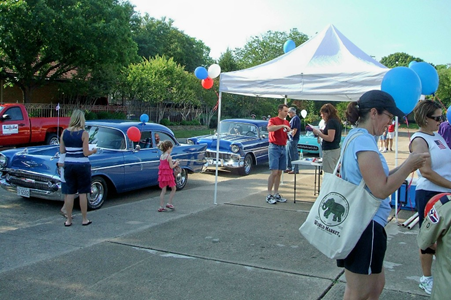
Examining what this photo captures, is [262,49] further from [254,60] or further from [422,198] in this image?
[422,198]

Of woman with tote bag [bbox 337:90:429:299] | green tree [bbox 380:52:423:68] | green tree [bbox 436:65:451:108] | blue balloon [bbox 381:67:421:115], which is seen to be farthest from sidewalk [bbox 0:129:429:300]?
green tree [bbox 380:52:423:68]

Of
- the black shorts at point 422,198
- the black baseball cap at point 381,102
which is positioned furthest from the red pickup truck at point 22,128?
the black baseball cap at point 381,102

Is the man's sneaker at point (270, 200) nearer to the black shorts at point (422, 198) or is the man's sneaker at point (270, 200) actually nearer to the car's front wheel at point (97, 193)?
the car's front wheel at point (97, 193)

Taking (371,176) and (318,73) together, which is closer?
(371,176)

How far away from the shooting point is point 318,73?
6973 mm

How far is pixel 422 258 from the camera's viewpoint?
3.89m

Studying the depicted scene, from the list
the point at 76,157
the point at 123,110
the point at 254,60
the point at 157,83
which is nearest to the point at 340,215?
the point at 76,157

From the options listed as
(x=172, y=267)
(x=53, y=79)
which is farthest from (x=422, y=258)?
(x=53, y=79)

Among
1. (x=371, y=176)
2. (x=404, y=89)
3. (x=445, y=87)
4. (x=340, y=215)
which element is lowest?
(x=340, y=215)

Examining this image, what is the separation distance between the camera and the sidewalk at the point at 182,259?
394 cm

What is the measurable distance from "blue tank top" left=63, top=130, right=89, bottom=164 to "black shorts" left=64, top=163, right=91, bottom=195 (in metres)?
0.08

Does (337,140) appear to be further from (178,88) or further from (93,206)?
(178,88)

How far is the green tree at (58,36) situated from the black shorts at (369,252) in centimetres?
2029

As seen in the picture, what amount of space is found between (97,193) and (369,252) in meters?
5.89
